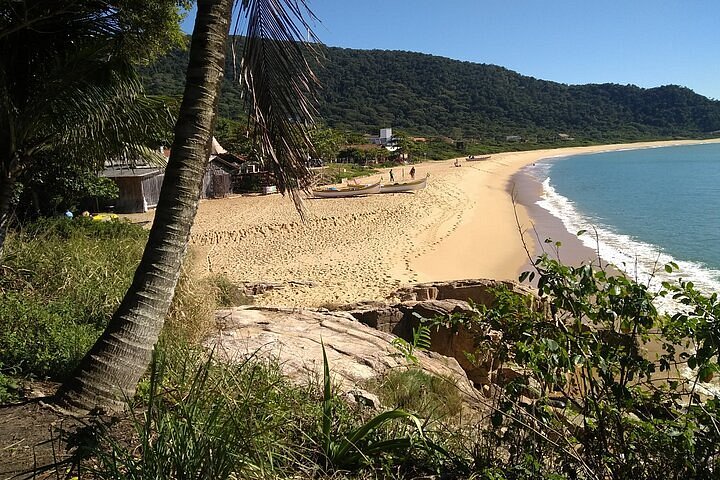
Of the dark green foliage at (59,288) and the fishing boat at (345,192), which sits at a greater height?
the dark green foliage at (59,288)

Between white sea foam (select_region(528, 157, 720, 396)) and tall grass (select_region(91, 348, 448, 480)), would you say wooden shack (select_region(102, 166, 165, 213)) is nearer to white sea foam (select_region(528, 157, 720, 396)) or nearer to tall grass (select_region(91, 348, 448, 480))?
white sea foam (select_region(528, 157, 720, 396))

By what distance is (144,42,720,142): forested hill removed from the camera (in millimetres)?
119188

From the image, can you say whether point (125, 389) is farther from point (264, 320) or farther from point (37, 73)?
point (37, 73)

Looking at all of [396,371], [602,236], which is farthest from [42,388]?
[602,236]

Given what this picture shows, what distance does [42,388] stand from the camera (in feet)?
11.2

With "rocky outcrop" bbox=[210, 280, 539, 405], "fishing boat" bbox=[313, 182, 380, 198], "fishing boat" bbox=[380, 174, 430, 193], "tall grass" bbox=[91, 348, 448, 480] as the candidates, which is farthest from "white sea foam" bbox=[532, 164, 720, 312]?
"fishing boat" bbox=[313, 182, 380, 198]

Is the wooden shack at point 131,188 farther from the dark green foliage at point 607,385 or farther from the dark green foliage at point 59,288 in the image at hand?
the dark green foliage at point 607,385

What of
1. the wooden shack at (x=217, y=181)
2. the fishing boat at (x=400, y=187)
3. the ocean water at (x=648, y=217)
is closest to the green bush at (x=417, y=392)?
the ocean water at (x=648, y=217)

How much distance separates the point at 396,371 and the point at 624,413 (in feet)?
7.84

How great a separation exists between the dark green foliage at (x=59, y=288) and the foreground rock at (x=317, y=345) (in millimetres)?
1150

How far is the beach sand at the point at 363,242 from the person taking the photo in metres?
11.7

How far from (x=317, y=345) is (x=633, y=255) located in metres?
13.5

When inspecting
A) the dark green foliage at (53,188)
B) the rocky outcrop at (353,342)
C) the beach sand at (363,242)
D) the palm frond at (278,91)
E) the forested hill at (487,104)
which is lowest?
the beach sand at (363,242)

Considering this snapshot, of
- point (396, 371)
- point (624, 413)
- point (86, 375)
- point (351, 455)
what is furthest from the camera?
point (396, 371)
